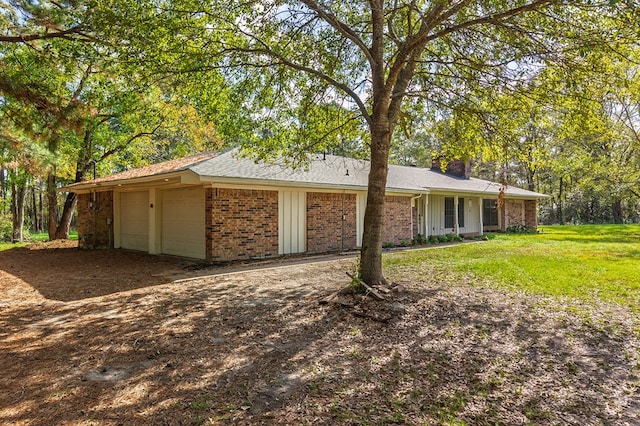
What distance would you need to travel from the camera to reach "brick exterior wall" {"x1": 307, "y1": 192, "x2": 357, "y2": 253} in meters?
12.2

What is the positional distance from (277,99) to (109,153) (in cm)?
1382

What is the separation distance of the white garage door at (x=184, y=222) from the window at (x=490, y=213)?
54.4 ft

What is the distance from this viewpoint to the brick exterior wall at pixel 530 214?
22391 millimetres

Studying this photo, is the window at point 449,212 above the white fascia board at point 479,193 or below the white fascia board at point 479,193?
below

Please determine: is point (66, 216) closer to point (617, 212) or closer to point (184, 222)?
point (184, 222)

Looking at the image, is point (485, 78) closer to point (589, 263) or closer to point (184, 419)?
point (589, 263)

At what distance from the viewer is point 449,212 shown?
1877 centimetres

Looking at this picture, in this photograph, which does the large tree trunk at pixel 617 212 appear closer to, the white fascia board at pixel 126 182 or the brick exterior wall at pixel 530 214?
the brick exterior wall at pixel 530 214

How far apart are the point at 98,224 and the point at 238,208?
706 cm

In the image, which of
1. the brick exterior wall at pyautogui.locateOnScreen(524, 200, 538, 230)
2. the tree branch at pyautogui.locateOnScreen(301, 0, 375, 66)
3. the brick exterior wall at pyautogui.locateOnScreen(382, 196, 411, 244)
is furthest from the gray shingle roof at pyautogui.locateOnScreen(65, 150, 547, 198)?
the brick exterior wall at pyautogui.locateOnScreen(524, 200, 538, 230)

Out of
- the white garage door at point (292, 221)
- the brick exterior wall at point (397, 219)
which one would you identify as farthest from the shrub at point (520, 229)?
the white garage door at point (292, 221)

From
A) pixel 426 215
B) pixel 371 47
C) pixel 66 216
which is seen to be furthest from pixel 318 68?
pixel 66 216

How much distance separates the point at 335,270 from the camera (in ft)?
29.1

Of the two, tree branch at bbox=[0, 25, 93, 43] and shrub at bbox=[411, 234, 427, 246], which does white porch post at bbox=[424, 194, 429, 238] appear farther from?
tree branch at bbox=[0, 25, 93, 43]
